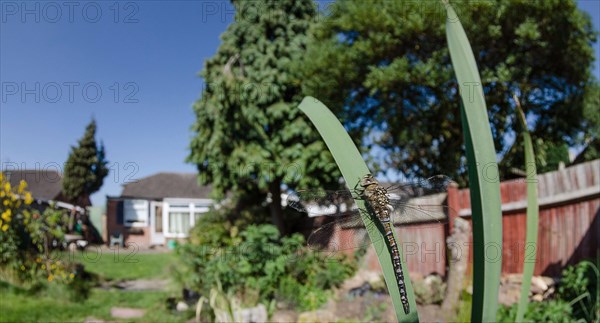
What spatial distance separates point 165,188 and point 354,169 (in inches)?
987

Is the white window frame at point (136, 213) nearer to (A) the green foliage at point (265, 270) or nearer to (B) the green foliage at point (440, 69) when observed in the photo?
(B) the green foliage at point (440, 69)

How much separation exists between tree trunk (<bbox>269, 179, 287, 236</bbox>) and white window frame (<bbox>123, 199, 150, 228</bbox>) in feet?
51.8

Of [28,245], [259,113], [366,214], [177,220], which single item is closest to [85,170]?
[177,220]

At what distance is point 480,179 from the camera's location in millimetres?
475

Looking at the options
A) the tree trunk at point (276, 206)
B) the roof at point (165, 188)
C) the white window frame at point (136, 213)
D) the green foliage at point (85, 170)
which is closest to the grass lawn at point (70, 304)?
the tree trunk at point (276, 206)

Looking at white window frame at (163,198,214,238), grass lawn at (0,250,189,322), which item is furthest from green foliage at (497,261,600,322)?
white window frame at (163,198,214,238)

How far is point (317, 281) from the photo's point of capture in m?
5.84

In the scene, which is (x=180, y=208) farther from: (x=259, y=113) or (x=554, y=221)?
(x=554, y=221)

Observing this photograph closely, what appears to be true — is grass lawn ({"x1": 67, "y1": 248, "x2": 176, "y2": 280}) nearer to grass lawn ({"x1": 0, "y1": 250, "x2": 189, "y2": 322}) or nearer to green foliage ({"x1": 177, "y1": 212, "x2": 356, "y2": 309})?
grass lawn ({"x1": 0, "y1": 250, "x2": 189, "y2": 322})

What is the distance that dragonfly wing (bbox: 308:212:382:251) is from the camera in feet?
3.79

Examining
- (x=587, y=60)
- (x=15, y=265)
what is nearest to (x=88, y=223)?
(x=15, y=265)

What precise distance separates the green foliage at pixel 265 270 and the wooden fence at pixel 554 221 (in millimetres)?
1302

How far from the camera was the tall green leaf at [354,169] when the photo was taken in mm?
500

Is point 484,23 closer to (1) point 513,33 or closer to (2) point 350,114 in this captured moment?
(1) point 513,33
